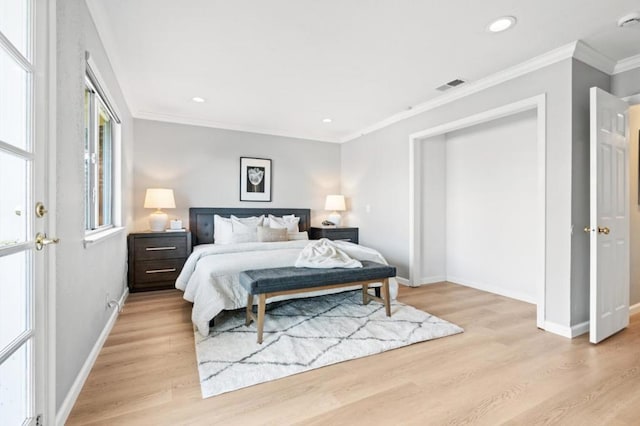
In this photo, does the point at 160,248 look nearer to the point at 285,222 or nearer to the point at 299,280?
the point at 285,222

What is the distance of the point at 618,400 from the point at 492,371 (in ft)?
2.08

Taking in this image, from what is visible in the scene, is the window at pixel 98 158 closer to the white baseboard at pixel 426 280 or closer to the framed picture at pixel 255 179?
the framed picture at pixel 255 179

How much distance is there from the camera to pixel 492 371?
6.93ft

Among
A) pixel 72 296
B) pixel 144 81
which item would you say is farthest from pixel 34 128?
pixel 144 81

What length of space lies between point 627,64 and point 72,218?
4660mm

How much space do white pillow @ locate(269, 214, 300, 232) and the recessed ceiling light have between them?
11.2ft

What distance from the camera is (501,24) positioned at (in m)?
2.38

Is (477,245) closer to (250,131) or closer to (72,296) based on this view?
(250,131)

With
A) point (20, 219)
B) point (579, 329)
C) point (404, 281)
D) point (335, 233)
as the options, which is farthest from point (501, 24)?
point (335, 233)

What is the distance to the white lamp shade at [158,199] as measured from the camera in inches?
166

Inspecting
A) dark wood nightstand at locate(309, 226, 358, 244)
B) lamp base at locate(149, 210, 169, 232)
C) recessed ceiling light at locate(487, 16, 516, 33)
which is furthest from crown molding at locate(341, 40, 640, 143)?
lamp base at locate(149, 210, 169, 232)

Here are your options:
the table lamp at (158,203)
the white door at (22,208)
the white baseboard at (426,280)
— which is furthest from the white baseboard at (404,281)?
the white door at (22,208)

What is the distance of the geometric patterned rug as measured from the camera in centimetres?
208

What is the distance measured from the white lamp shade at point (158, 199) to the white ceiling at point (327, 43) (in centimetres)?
117
